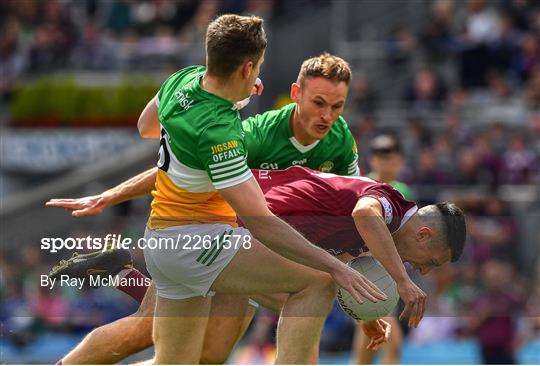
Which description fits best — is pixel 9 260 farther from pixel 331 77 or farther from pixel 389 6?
pixel 331 77

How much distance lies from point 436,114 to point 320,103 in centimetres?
1004

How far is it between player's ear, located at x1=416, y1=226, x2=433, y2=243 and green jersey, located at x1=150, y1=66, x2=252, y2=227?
0.93 metres

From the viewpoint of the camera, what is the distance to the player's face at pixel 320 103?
7543 mm

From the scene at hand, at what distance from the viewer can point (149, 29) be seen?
71.5ft

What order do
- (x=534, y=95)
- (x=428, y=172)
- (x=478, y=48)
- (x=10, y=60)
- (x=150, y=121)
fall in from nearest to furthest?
(x=150, y=121) → (x=428, y=172) → (x=534, y=95) → (x=478, y=48) → (x=10, y=60)

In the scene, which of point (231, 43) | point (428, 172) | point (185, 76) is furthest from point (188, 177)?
point (428, 172)

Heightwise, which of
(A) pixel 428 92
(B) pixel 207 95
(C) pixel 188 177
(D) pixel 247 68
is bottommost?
(A) pixel 428 92

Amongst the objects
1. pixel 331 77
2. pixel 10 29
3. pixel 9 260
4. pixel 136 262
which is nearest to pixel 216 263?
pixel 136 262

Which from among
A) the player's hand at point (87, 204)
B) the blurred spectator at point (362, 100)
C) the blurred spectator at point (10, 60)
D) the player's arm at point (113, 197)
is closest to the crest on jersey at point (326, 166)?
the player's arm at point (113, 197)

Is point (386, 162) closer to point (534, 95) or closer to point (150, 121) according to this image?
point (150, 121)

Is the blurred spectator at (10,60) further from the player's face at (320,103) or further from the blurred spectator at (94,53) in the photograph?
the player's face at (320,103)

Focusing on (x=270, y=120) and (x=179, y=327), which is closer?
(x=179, y=327)

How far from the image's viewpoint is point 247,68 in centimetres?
662

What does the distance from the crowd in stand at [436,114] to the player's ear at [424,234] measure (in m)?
1.80
